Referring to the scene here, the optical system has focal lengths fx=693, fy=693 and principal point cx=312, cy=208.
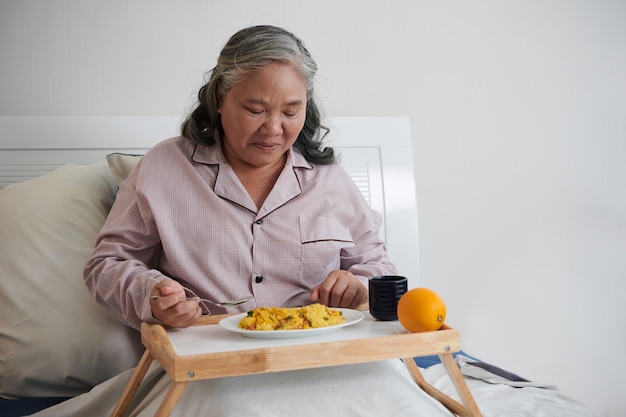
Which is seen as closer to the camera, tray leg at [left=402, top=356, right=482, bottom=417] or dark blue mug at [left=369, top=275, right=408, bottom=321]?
tray leg at [left=402, top=356, right=482, bottom=417]

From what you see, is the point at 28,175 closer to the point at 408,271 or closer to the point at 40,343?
the point at 40,343

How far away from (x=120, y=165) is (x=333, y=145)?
2.53 feet

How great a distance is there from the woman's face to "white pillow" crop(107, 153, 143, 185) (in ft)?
1.49

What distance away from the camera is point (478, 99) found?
2809mm

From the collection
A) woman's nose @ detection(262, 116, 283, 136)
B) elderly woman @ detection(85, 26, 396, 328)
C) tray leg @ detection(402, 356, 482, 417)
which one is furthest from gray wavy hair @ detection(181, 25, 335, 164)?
tray leg @ detection(402, 356, 482, 417)

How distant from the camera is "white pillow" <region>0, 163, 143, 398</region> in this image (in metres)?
1.83

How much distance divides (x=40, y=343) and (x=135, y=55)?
1.05 meters

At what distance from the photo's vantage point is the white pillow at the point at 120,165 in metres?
2.08

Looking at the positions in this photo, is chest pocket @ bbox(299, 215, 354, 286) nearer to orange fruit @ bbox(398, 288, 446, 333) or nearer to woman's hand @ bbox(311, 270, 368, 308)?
woman's hand @ bbox(311, 270, 368, 308)

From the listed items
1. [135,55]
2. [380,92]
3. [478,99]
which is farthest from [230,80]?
[478,99]

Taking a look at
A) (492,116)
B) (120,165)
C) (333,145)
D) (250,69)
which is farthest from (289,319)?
(492,116)

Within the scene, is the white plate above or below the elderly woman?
below

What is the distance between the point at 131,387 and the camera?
1.52 meters

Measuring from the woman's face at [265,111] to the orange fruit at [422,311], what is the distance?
22.9 inches
